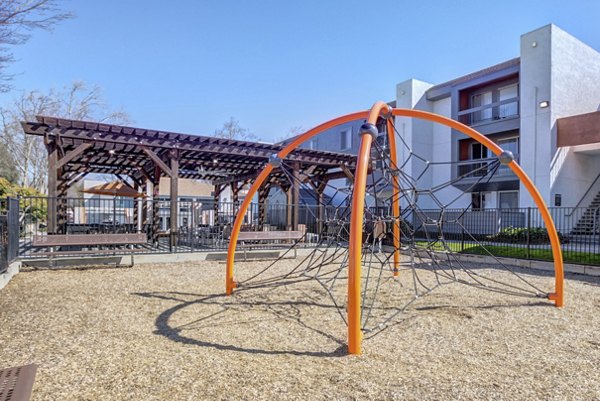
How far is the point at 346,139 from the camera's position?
28594 millimetres

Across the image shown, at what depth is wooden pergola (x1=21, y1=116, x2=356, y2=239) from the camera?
33.6 feet

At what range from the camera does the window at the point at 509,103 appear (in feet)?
65.3

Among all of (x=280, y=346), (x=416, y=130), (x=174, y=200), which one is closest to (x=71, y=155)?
(x=174, y=200)

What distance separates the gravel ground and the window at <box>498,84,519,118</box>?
15798 millimetres

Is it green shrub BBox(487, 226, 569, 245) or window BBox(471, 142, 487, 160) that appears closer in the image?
green shrub BBox(487, 226, 569, 245)

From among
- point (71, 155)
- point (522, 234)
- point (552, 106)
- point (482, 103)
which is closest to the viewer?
point (71, 155)

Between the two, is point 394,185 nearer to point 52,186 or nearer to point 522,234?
point 52,186

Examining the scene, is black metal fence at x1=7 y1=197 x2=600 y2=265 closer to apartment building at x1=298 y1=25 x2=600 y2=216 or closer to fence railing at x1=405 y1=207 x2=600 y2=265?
fence railing at x1=405 y1=207 x2=600 y2=265

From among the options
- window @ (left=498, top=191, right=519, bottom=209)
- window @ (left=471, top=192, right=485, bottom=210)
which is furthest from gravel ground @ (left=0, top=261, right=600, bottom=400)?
window @ (left=471, top=192, right=485, bottom=210)

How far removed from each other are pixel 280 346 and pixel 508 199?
1929cm

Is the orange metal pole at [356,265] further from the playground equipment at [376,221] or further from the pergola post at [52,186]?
the pergola post at [52,186]

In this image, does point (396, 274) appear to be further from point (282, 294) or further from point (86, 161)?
point (86, 161)

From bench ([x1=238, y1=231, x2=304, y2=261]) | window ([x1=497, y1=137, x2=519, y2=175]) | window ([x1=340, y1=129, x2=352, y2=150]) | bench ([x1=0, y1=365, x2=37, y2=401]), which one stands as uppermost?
window ([x1=340, y1=129, x2=352, y2=150])

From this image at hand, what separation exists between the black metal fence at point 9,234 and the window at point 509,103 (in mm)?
20830
